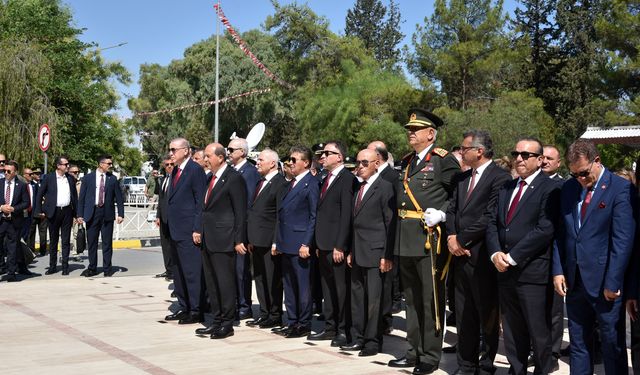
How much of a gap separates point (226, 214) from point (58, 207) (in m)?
6.56

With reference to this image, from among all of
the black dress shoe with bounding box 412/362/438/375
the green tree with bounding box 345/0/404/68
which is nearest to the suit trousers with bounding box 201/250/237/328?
the black dress shoe with bounding box 412/362/438/375

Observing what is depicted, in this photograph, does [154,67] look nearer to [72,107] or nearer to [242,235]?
[72,107]

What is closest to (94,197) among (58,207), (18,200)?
(58,207)

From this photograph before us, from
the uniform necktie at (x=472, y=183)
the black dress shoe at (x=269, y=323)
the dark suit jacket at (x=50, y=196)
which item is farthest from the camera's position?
the dark suit jacket at (x=50, y=196)

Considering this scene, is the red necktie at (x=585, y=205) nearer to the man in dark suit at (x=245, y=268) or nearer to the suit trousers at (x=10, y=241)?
the man in dark suit at (x=245, y=268)

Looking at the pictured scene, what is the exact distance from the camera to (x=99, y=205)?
14234mm

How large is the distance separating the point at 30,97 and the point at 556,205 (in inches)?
1116

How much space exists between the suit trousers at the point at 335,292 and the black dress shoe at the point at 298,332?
1.16ft

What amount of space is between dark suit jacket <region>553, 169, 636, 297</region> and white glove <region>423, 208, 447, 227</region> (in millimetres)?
1242

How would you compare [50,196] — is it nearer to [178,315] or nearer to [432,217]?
[178,315]

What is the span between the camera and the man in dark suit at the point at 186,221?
32.3 feet

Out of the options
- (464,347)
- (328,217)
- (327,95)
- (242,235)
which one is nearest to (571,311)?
(464,347)

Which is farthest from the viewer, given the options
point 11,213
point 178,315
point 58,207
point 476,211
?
point 58,207

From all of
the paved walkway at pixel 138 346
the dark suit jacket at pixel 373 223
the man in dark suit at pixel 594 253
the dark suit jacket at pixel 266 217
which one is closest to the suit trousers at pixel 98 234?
the paved walkway at pixel 138 346
